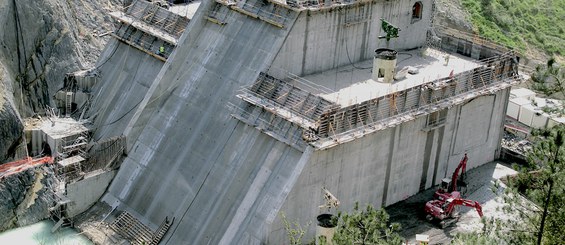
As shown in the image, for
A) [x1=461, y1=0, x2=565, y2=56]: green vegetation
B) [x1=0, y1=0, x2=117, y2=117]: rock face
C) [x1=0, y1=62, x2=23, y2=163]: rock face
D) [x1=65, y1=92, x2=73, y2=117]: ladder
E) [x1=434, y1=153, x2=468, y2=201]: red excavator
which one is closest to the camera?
[x1=434, y1=153, x2=468, y2=201]: red excavator

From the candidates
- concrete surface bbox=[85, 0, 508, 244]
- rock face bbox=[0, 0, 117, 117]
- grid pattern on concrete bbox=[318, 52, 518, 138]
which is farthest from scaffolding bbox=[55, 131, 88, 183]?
grid pattern on concrete bbox=[318, 52, 518, 138]

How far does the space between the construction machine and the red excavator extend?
471 millimetres

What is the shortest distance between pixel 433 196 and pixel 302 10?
13.1 meters

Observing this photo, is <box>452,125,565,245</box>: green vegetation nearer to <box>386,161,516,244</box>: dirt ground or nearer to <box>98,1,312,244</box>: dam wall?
<box>386,161,516,244</box>: dirt ground

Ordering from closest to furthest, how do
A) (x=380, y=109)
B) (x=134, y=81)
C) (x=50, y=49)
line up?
(x=380, y=109) < (x=134, y=81) < (x=50, y=49)

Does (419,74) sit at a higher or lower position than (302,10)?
lower

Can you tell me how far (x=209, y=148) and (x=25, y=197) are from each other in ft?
38.5

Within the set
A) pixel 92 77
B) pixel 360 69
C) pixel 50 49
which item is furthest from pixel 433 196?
pixel 50 49

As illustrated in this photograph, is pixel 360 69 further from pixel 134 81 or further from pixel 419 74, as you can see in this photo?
pixel 134 81

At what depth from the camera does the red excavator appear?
42250 mm

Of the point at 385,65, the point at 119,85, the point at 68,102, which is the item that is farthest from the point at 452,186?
the point at 68,102

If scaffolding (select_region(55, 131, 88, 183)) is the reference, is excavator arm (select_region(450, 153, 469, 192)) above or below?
above

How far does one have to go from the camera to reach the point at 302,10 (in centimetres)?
4125

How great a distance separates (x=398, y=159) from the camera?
42344 mm
